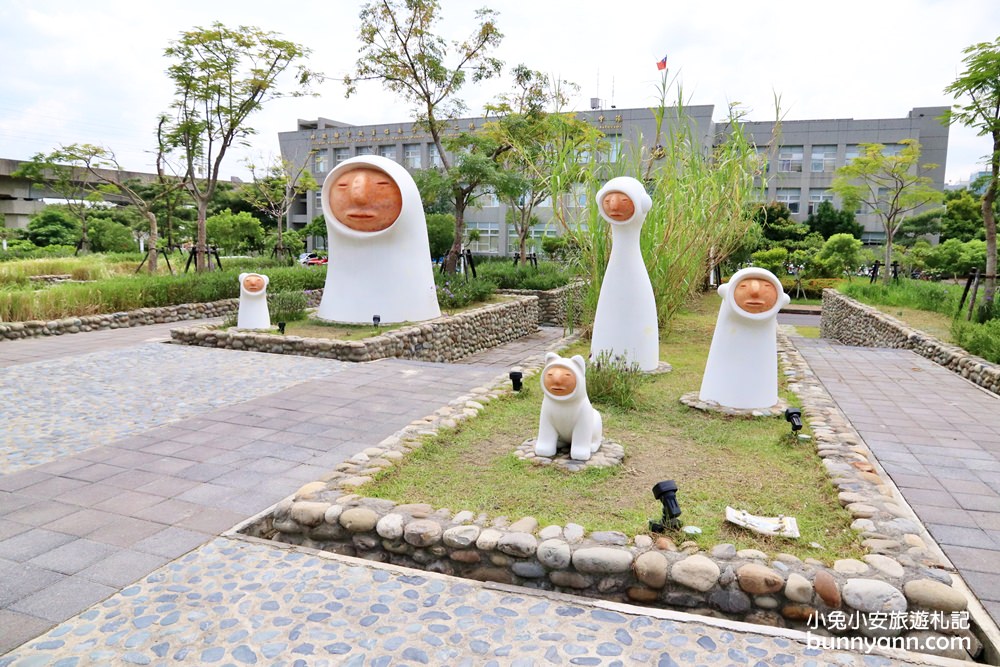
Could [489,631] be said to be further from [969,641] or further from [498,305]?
[498,305]

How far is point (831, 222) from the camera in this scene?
2959cm

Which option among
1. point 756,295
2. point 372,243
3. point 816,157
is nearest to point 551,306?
point 372,243

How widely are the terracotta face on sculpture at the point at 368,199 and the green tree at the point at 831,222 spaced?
25.8 metres

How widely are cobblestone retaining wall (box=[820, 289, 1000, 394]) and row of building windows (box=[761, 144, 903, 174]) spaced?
725 inches

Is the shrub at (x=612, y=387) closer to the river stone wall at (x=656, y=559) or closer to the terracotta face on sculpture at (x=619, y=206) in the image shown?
the terracotta face on sculpture at (x=619, y=206)

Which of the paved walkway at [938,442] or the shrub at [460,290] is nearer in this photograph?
the paved walkway at [938,442]

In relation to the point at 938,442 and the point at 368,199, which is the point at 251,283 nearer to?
the point at 368,199

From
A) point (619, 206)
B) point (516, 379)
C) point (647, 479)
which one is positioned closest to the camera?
point (647, 479)

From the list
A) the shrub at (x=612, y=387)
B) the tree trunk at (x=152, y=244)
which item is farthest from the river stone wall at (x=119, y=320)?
the shrub at (x=612, y=387)

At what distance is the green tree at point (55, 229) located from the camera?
25734 mm

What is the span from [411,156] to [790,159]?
20.4m

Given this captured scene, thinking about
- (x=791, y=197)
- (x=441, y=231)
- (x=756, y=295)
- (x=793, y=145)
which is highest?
(x=793, y=145)

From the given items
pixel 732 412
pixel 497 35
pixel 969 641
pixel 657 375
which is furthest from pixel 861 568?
pixel 497 35

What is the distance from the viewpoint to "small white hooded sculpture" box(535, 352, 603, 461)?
12.8 feet
